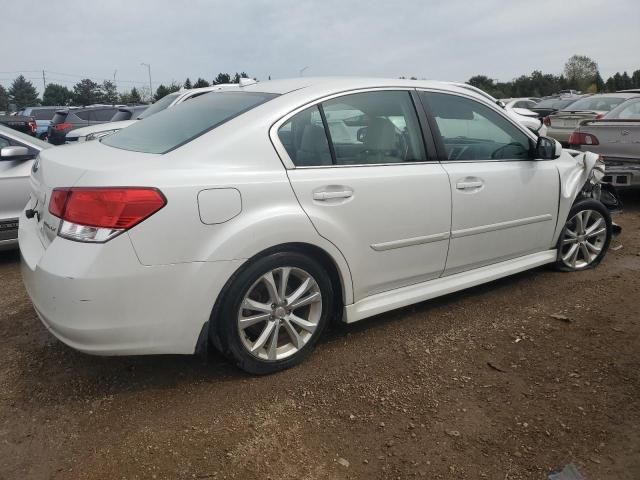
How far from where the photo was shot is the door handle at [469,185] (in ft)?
11.4

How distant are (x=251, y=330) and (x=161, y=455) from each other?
816mm

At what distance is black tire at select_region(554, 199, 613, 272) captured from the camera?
4.38m

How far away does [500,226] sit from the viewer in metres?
3.75

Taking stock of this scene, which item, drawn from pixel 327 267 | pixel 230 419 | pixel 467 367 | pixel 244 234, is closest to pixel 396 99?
pixel 327 267

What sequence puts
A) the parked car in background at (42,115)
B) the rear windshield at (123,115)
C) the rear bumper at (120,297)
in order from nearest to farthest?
the rear bumper at (120,297)
the rear windshield at (123,115)
the parked car in background at (42,115)

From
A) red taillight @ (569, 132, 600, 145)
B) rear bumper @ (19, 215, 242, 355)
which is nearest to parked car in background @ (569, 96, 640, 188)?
red taillight @ (569, 132, 600, 145)

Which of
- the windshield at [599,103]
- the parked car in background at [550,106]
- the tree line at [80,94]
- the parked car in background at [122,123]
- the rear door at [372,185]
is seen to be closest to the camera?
the rear door at [372,185]

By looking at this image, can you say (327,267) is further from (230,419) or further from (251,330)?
(230,419)

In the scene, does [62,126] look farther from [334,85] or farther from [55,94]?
[55,94]

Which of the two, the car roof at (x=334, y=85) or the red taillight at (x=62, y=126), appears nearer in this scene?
the car roof at (x=334, y=85)

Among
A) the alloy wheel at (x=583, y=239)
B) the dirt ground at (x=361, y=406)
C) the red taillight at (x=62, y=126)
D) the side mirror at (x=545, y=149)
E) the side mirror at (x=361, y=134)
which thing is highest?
the side mirror at (x=361, y=134)

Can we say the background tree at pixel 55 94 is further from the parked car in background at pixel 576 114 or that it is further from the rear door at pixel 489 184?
the rear door at pixel 489 184

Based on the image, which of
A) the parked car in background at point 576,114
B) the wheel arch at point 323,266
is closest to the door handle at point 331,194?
the wheel arch at point 323,266

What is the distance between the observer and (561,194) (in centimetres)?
416
